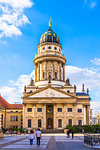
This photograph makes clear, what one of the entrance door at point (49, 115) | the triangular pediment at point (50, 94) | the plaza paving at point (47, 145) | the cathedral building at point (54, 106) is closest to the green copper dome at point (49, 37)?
the cathedral building at point (54, 106)

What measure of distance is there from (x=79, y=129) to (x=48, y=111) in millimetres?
17395

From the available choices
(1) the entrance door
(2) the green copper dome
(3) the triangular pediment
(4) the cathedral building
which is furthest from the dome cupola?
(1) the entrance door

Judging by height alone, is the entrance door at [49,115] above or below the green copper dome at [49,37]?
below

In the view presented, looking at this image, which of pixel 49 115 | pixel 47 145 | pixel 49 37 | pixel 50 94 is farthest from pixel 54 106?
pixel 47 145

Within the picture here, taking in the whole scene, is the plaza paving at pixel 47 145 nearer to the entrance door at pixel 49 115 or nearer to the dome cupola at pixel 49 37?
the entrance door at pixel 49 115

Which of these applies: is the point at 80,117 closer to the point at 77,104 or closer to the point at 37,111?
the point at 77,104

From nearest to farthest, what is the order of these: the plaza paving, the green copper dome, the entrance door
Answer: the plaza paving, the entrance door, the green copper dome

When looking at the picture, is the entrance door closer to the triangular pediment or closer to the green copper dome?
the triangular pediment

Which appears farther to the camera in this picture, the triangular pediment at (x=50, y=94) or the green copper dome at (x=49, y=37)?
the green copper dome at (x=49, y=37)

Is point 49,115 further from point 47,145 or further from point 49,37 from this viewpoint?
point 47,145

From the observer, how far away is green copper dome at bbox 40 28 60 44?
8681 centimetres

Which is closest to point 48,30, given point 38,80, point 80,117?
point 38,80

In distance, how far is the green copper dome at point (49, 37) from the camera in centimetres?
8681

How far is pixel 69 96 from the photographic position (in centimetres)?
7138
